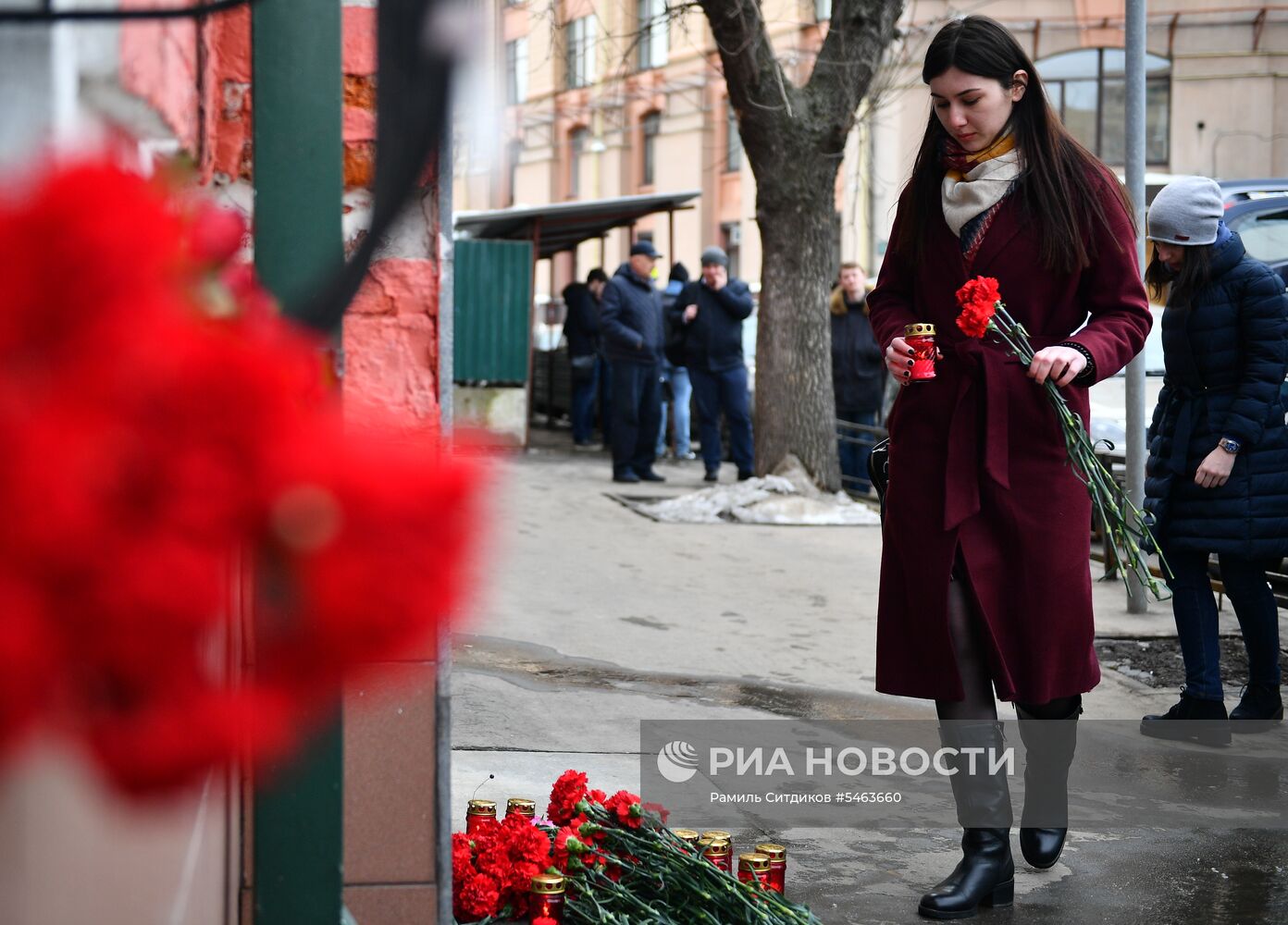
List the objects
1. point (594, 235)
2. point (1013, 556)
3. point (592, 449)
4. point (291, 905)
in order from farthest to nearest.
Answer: point (594, 235)
point (592, 449)
point (1013, 556)
point (291, 905)

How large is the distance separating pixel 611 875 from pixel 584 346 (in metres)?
15.0

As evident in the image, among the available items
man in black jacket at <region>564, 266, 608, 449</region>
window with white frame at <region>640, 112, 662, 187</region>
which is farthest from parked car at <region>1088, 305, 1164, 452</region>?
window with white frame at <region>640, 112, 662, 187</region>

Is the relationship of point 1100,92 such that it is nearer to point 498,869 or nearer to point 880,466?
point 880,466

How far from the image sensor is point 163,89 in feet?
4.06

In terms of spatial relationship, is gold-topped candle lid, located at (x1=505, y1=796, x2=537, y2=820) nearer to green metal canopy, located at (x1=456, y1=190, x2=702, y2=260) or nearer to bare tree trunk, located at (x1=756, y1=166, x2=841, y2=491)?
bare tree trunk, located at (x1=756, y1=166, x2=841, y2=491)

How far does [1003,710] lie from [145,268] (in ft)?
18.6

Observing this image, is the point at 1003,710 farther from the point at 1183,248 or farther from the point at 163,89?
the point at 163,89

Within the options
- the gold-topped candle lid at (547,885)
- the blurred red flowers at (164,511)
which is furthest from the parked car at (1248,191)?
the blurred red flowers at (164,511)

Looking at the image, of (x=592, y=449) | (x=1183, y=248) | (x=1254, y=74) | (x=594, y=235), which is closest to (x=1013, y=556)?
(x=1183, y=248)

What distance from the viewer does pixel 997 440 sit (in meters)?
3.43

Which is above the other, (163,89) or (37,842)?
(163,89)

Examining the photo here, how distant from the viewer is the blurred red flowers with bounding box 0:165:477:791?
464 mm

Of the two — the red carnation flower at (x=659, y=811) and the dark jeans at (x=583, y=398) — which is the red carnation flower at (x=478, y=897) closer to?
the red carnation flower at (x=659, y=811)

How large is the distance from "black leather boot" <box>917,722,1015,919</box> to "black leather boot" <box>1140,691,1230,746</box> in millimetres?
2110
